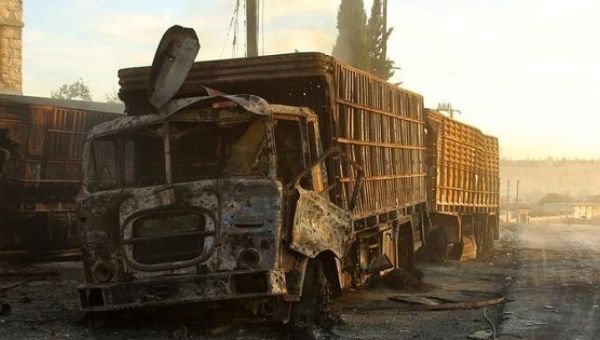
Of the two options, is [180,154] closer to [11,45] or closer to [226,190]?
[226,190]

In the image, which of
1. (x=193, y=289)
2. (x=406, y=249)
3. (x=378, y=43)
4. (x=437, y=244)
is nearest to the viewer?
(x=193, y=289)

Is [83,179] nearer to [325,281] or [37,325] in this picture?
[37,325]

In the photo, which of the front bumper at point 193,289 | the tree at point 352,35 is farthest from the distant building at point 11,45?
the front bumper at point 193,289

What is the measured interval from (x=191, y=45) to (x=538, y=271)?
9.43m

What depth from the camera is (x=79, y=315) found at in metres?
7.49

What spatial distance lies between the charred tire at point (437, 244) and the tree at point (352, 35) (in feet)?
56.5

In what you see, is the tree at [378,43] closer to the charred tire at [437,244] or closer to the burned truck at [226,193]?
the charred tire at [437,244]

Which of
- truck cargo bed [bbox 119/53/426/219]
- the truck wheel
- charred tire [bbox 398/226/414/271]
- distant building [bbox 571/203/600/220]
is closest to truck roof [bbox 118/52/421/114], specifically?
truck cargo bed [bbox 119/53/426/219]

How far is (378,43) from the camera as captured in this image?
3284 cm

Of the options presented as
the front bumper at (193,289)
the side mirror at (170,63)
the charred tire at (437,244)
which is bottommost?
the charred tire at (437,244)

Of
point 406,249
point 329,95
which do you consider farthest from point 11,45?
point 329,95

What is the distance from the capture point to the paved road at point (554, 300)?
7.31 metres

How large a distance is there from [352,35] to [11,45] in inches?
593

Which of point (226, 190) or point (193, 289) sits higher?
point (226, 190)
